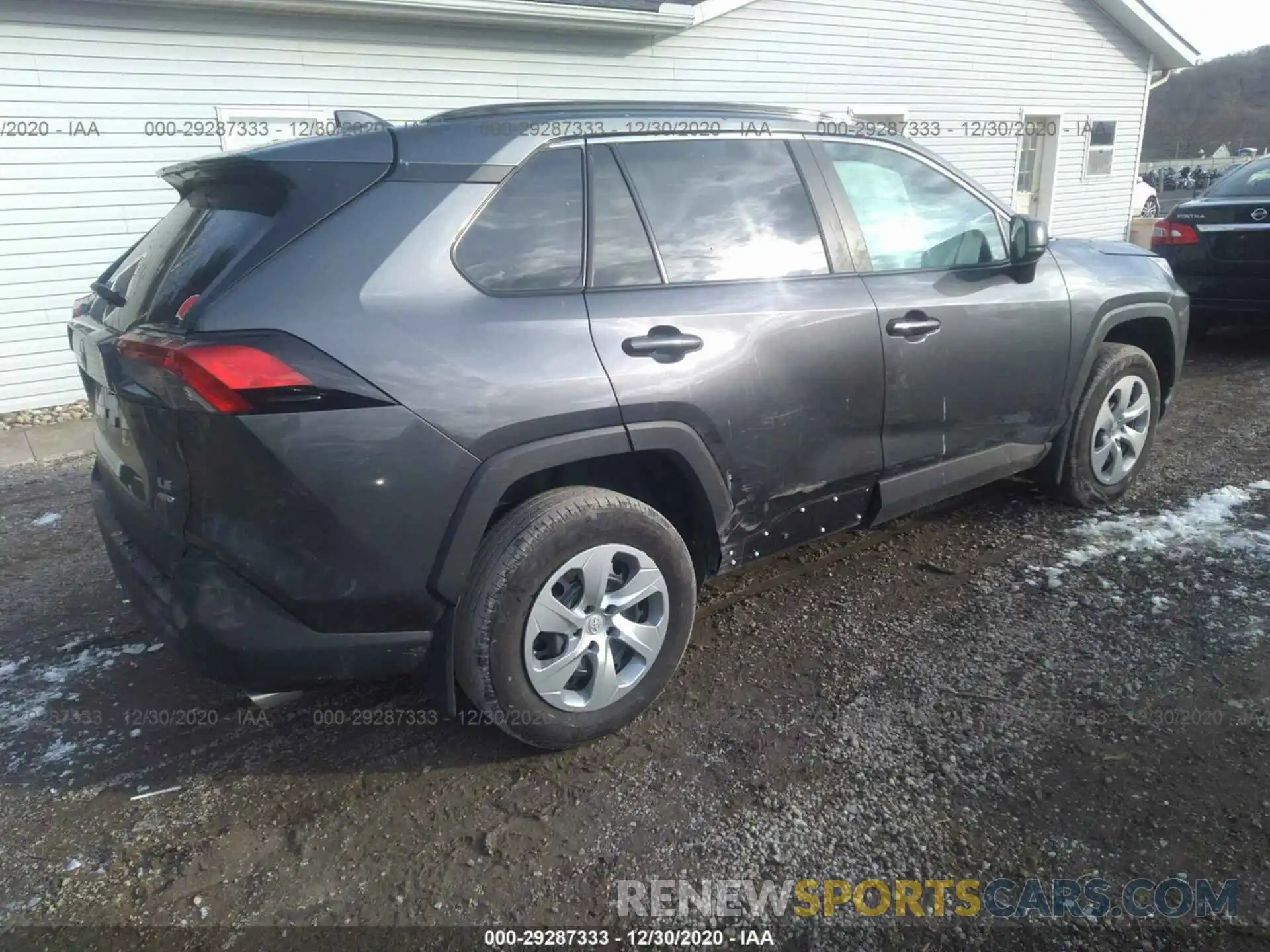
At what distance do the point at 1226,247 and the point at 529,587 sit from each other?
7436 mm

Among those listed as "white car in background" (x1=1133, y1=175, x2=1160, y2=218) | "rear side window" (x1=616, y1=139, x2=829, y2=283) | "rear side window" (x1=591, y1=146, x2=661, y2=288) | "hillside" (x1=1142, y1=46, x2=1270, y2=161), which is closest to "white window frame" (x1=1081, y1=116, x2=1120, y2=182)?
"white car in background" (x1=1133, y1=175, x2=1160, y2=218)

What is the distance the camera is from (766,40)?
10.7m

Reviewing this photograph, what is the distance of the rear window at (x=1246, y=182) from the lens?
7.57 m

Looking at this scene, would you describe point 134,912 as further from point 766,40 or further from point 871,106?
point 871,106

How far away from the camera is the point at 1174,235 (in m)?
7.73

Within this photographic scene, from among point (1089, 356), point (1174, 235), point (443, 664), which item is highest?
point (1174, 235)

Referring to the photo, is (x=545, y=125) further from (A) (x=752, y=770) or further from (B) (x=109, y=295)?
A: (A) (x=752, y=770)

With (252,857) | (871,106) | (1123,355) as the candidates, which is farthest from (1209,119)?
(252,857)

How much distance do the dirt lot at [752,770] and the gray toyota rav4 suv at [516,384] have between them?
1.21 ft

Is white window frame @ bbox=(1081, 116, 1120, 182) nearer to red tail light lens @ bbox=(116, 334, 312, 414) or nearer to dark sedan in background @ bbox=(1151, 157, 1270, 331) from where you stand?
dark sedan in background @ bbox=(1151, 157, 1270, 331)

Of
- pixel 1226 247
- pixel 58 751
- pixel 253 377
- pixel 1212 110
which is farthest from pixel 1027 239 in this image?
pixel 1212 110

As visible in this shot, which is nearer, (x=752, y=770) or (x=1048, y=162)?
(x=752, y=770)

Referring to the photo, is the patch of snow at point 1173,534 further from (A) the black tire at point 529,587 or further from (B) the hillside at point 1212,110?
(B) the hillside at point 1212,110

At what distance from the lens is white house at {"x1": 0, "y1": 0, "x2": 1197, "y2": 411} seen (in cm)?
693
